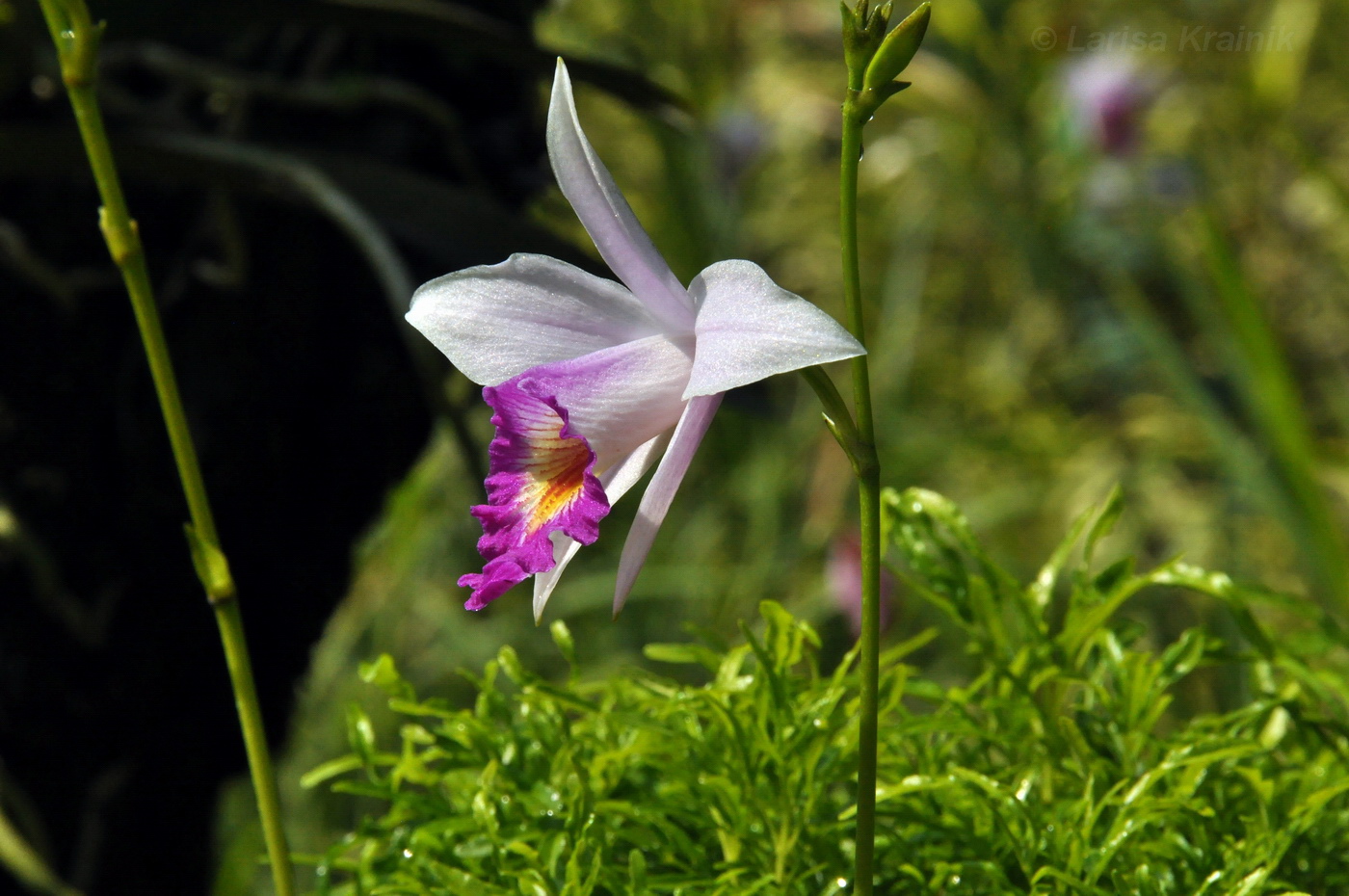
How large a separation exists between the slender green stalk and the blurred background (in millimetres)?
137

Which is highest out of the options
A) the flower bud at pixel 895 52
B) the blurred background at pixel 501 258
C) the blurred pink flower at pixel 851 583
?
the flower bud at pixel 895 52

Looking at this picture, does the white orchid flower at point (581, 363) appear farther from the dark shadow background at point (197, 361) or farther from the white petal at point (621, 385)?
the dark shadow background at point (197, 361)

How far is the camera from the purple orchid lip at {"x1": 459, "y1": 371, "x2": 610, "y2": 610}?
0.36 meters

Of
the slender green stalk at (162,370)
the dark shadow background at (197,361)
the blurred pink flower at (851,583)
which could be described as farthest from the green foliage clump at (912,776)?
the blurred pink flower at (851,583)

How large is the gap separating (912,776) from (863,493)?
0.13 meters

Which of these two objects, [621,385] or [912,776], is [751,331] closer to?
[621,385]

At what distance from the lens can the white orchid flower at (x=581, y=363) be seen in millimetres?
353

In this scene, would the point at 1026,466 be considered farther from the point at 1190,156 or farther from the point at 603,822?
the point at 603,822

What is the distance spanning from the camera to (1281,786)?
0.41 metres

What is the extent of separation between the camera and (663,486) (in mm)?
367

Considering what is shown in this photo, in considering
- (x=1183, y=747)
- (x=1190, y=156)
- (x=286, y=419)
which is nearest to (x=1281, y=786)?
(x=1183, y=747)

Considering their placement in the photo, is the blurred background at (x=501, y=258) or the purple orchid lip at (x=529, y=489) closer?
the purple orchid lip at (x=529, y=489)

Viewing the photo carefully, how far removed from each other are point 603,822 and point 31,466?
0.51 metres

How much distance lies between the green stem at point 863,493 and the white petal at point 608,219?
0.07 metres
